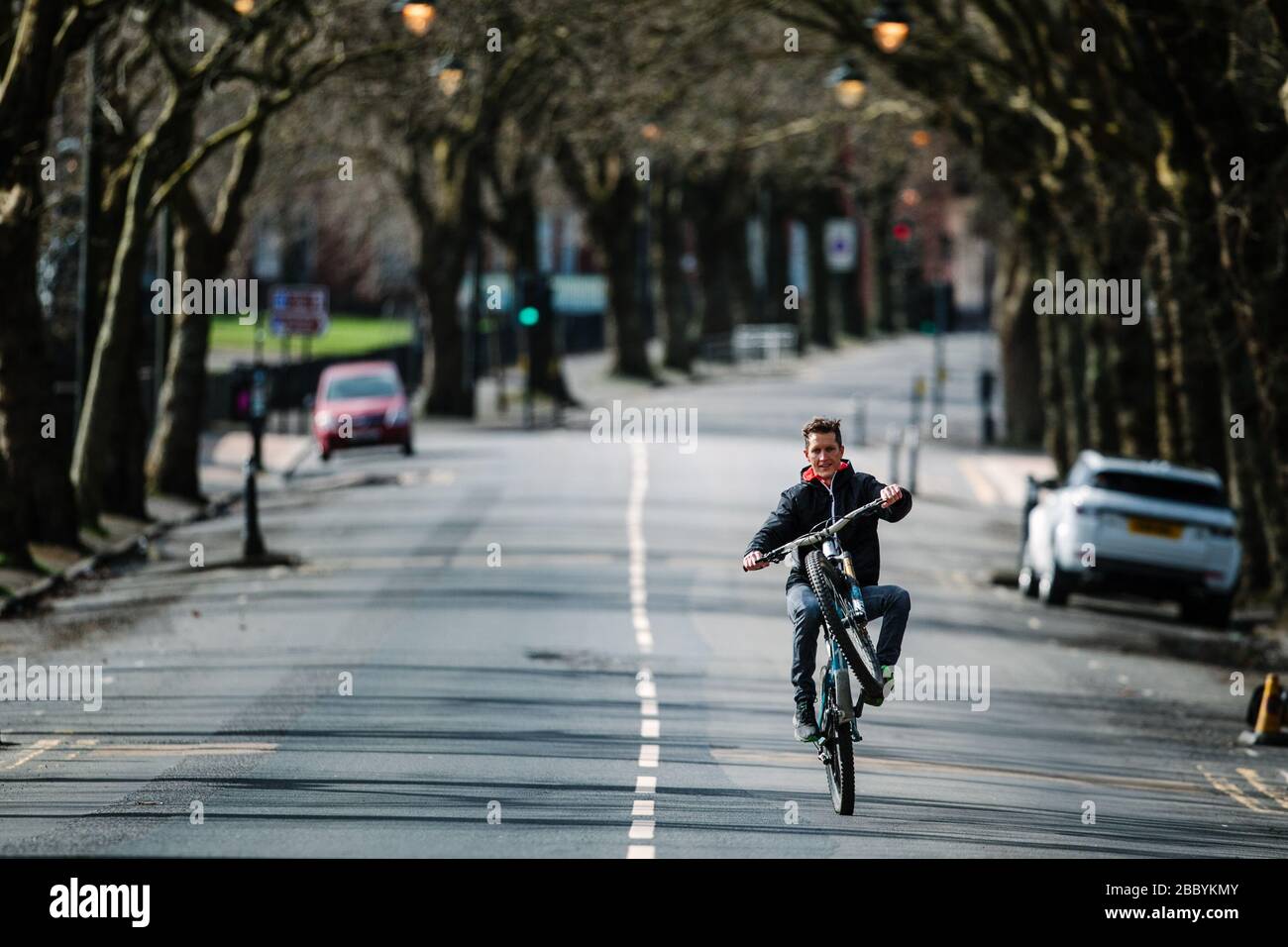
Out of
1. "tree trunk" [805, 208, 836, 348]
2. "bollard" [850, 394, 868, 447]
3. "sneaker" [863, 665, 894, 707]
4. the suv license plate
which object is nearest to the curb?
the suv license plate

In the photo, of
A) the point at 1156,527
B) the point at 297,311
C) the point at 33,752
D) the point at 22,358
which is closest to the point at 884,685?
the point at 33,752

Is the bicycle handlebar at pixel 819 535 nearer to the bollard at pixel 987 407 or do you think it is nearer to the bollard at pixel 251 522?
the bollard at pixel 251 522

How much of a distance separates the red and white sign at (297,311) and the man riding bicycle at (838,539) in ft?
115

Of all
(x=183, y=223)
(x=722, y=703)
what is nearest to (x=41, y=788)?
(x=722, y=703)

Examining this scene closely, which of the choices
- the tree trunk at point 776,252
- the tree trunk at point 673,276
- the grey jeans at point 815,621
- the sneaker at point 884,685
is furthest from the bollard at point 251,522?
the tree trunk at point 776,252

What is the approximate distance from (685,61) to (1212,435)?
461 inches

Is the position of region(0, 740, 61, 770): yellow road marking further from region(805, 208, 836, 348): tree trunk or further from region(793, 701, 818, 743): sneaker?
region(805, 208, 836, 348): tree trunk

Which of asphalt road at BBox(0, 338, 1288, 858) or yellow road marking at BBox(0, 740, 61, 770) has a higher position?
yellow road marking at BBox(0, 740, 61, 770)

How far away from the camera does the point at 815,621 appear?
466 inches

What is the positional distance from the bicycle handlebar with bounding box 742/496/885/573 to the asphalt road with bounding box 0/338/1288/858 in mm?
1334

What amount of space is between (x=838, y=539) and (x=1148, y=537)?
14447mm

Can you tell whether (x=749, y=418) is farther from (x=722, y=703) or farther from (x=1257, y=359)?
(x=722, y=703)

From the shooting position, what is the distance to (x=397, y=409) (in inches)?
1801

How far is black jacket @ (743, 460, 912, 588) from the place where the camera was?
1169 centimetres
